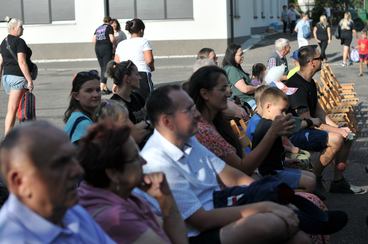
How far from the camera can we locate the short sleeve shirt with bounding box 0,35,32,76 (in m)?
9.43

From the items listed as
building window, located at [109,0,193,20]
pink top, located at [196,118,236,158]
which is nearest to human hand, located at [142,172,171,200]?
pink top, located at [196,118,236,158]

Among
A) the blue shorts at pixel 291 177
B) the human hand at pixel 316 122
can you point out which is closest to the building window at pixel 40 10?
the human hand at pixel 316 122

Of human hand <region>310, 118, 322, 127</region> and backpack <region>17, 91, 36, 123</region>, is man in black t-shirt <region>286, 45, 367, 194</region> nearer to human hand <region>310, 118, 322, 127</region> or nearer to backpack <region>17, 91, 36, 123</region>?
human hand <region>310, 118, 322, 127</region>

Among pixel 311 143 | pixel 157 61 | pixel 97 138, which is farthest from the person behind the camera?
pixel 157 61

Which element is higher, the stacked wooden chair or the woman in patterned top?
the woman in patterned top

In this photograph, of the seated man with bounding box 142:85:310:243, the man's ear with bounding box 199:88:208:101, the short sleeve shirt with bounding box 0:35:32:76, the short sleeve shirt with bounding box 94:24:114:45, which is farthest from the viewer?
the short sleeve shirt with bounding box 94:24:114:45

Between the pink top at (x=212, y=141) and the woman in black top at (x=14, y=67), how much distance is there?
5242mm

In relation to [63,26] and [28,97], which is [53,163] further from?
[63,26]

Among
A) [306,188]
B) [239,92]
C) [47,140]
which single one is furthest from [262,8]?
[47,140]

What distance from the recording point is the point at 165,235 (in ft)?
10.3

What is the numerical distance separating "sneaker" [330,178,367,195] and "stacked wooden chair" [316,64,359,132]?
→ 5.88ft

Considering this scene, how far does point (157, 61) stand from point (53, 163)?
23403mm

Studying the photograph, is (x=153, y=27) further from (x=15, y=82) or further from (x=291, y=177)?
(x=291, y=177)

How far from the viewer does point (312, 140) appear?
6816 millimetres
